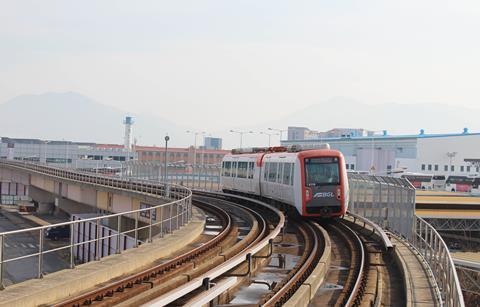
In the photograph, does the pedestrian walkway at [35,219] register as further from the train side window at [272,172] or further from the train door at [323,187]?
the train door at [323,187]

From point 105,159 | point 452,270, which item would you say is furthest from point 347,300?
point 105,159

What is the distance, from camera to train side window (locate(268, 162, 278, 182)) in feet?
112

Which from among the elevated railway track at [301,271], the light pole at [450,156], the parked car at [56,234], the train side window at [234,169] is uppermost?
the light pole at [450,156]

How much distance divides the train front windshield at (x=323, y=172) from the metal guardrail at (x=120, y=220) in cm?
537

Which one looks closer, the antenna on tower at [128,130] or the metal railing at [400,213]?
the metal railing at [400,213]

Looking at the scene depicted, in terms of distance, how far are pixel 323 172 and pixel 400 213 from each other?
517 cm

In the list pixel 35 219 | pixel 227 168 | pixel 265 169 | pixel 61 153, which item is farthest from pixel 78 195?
pixel 61 153

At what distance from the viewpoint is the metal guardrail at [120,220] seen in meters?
12.0

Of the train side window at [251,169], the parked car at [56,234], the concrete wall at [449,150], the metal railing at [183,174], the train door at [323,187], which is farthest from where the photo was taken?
the concrete wall at [449,150]

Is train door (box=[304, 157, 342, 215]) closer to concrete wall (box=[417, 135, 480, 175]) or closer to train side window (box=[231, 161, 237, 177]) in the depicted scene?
train side window (box=[231, 161, 237, 177])

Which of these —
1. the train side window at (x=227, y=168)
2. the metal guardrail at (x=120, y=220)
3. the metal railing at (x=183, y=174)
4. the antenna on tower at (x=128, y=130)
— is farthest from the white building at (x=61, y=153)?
the train side window at (x=227, y=168)

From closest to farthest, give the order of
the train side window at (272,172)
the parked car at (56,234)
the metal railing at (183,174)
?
the train side window at (272,172) → the parked car at (56,234) → the metal railing at (183,174)

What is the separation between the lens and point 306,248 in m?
21.0

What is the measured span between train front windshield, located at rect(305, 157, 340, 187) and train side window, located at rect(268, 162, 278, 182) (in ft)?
17.8
